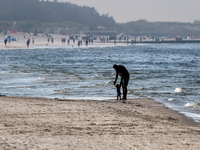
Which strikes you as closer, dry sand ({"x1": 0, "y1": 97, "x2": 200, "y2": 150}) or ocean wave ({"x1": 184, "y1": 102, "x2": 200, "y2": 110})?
dry sand ({"x1": 0, "y1": 97, "x2": 200, "y2": 150})

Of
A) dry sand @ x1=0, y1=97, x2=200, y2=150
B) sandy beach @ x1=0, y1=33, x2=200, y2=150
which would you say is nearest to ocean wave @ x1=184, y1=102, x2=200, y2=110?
sandy beach @ x1=0, y1=33, x2=200, y2=150

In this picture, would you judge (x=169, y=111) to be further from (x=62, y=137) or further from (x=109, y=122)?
(x=62, y=137)

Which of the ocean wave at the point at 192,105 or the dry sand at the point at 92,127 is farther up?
the dry sand at the point at 92,127

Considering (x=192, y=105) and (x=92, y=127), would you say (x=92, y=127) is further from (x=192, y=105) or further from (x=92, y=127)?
(x=192, y=105)

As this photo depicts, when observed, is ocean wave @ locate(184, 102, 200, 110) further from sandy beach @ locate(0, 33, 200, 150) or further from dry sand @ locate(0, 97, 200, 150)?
dry sand @ locate(0, 97, 200, 150)

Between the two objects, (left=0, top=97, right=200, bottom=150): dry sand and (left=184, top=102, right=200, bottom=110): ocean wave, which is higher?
(left=0, top=97, right=200, bottom=150): dry sand

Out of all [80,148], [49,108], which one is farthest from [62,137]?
[49,108]

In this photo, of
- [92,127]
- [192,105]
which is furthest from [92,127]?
[192,105]

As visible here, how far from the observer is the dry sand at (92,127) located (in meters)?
6.72

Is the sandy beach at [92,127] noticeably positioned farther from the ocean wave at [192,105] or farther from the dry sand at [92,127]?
the ocean wave at [192,105]

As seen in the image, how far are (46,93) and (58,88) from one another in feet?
5.78

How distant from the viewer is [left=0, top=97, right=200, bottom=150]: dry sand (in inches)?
265

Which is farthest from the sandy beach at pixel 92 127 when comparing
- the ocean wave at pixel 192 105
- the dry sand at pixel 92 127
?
the ocean wave at pixel 192 105

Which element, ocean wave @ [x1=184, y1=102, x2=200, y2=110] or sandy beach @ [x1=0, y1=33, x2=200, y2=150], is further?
ocean wave @ [x1=184, y1=102, x2=200, y2=110]
